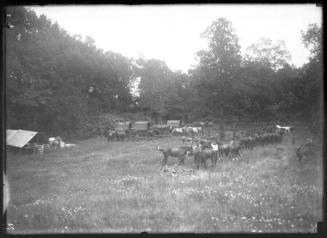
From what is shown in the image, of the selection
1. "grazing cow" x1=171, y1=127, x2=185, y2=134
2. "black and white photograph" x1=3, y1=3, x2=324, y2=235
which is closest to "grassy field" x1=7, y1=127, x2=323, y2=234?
"black and white photograph" x1=3, y1=3, x2=324, y2=235

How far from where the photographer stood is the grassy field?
6605mm

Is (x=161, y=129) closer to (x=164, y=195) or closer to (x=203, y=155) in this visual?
(x=203, y=155)

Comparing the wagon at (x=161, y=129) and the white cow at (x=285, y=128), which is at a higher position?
the white cow at (x=285, y=128)

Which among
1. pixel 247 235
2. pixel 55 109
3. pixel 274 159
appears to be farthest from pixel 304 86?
pixel 55 109

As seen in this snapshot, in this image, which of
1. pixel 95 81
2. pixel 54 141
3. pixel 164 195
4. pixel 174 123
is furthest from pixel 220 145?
pixel 54 141

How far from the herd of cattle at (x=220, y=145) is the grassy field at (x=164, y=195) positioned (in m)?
0.56

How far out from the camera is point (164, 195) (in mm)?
8133

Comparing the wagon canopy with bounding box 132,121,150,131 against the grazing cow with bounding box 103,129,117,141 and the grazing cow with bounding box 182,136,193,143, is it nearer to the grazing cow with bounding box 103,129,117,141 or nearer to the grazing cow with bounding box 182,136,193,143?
the grazing cow with bounding box 103,129,117,141

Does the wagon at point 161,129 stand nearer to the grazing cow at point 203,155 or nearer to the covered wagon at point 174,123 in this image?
the covered wagon at point 174,123

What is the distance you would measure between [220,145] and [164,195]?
20.6 ft

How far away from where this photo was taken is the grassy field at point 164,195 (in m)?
6.61

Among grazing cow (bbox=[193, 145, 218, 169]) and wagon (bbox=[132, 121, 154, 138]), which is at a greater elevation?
wagon (bbox=[132, 121, 154, 138])

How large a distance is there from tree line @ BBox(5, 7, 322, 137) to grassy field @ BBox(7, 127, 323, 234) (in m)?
1.78

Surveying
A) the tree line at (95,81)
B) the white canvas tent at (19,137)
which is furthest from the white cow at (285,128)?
the white canvas tent at (19,137)
